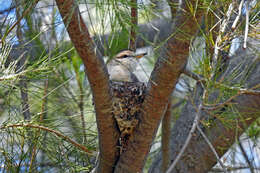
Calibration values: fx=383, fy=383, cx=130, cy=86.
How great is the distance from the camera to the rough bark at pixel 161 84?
1.67 meters

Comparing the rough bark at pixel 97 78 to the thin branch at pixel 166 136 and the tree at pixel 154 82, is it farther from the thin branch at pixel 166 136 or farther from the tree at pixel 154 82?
the thin branch at pixel 166 136

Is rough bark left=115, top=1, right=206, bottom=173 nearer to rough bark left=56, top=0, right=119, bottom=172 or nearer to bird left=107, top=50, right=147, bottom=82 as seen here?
rough bark left=56, top=0, right=119, bottom=172

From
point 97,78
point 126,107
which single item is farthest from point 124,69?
point 97,78

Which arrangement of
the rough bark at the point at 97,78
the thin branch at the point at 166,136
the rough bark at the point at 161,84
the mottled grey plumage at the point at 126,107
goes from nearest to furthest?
the rough bark at the point at 97,78 → the rough bark at the point at 161,84 → the mottled grey plumage at the point at 126,107 → the thin branch at the point at 166,136

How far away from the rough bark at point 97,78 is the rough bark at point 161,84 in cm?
9

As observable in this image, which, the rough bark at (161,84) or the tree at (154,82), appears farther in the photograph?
the rough bark at (161,84)

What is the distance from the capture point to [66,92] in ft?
11.4

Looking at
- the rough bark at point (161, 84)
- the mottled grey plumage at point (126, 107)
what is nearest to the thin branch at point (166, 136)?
the mottled grey plumage at point (126, 107)

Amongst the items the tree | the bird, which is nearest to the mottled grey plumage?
the tree

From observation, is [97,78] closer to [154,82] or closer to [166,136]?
[154,82]

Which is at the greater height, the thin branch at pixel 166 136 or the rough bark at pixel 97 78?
the rough bark at pixel 97 78

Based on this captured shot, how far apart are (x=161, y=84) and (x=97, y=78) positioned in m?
0.31

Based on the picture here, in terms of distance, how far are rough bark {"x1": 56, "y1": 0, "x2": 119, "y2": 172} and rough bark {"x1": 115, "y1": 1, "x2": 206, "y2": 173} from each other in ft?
0.29

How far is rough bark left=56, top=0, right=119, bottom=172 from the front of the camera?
4.74ft
